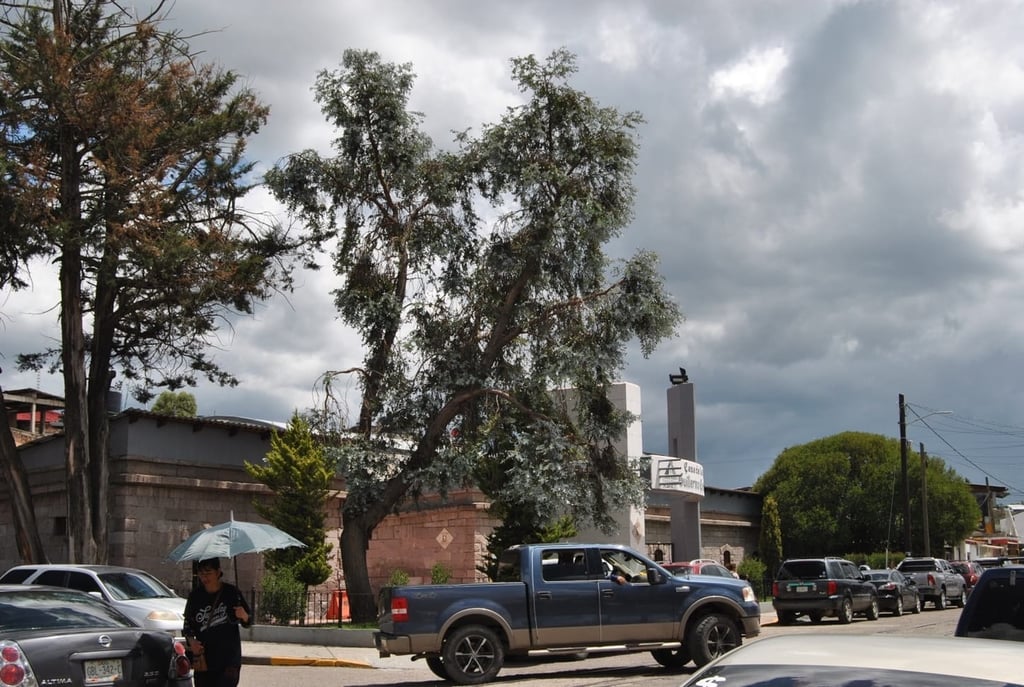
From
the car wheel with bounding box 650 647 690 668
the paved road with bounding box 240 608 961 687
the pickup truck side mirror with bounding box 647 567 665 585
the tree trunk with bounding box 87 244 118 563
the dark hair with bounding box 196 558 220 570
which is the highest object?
the tree trunk with bounding box 87 244 118 563

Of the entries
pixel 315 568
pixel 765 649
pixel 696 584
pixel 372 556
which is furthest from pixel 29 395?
pixel 765 649

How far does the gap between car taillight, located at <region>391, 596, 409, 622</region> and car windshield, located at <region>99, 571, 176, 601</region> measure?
532cm

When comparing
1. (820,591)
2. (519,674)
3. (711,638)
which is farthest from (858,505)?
(519,674)

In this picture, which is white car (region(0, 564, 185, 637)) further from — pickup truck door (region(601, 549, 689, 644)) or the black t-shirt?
the black t-shirt

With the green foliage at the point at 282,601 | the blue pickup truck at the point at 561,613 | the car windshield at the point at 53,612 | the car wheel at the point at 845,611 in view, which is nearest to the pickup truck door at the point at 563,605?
the blue pickup truck at the point at 561,613

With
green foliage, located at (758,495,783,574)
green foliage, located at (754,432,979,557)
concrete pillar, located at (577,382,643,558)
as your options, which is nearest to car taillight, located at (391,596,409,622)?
concrete pillar, located at (577,382,643,558)

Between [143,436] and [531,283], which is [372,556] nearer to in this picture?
[143,436]

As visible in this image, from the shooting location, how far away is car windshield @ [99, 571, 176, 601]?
56.3ft

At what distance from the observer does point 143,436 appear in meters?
28.0

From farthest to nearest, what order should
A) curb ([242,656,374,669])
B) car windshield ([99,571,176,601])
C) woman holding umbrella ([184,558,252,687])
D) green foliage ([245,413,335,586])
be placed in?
green foliage ([245,413,335,586]) < curb ([242,656,374,669]) < car windshield ([99,571,176,601]) < woman holding umbrella ([184,558,252,687])

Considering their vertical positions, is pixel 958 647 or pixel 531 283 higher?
pixel 531 283

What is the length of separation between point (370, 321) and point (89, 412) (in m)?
8.18

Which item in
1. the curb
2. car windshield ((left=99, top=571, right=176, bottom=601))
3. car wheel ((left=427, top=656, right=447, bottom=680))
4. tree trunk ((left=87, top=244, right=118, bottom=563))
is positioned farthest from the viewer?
tree trunk ((left=87, top=244, right=118, bottom=563))

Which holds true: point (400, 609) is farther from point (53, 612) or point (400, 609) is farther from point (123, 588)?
point (53, 612)
